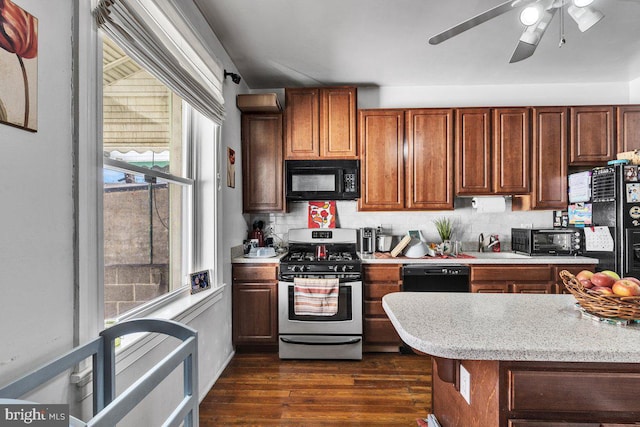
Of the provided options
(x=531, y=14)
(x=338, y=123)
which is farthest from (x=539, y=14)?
(x=338, y=123)

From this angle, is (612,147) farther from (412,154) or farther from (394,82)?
(394,82)

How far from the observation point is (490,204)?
10.8ft

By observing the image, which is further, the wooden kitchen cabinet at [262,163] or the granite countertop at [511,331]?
the wooden kitchen cabinet at [262,163]

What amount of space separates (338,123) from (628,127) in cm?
275

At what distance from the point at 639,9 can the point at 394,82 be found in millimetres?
1819

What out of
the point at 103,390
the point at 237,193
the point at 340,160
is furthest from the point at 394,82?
the point at 103,390

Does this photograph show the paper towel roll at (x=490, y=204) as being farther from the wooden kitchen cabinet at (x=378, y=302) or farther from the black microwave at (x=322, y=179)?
the black microwave at (x=322, y=179)

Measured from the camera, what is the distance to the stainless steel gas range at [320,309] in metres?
2.77

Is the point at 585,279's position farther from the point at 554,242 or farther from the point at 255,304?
the point at 255,304

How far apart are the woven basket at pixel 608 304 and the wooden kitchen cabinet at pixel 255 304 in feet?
7.31

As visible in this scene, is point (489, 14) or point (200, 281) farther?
point (200, 281)

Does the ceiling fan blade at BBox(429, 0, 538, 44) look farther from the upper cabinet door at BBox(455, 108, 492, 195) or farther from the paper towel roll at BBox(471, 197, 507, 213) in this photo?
the paper towel roll at BBox(471, 197, 507, 213)

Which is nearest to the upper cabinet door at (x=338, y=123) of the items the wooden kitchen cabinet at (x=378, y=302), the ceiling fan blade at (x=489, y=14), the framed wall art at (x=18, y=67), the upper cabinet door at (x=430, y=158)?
the upper cabinet door at (x=430, y=158)

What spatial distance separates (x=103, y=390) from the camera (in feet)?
3.63
